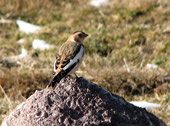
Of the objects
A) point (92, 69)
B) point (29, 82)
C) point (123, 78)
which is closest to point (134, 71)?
point (123, 78)

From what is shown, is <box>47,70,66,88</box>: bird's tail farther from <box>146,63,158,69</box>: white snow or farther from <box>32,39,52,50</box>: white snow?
<box>32,39,52,50</box>: white snow

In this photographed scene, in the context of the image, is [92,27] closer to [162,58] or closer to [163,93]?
[162,58]

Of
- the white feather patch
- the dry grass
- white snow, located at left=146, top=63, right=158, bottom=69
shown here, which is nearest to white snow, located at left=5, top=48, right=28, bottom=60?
the dry grass

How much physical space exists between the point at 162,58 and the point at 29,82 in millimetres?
2792

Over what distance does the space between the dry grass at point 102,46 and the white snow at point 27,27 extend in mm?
161

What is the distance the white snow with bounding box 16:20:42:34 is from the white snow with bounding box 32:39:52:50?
816 millimetres

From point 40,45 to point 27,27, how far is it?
4.77 feet

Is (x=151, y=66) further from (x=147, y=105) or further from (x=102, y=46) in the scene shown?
(x=147, y=105)

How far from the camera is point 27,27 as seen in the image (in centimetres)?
930

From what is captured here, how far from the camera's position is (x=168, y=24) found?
8828 millimetres

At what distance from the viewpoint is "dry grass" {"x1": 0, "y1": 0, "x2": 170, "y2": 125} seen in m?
6.03

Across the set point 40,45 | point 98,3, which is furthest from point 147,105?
point 98,3

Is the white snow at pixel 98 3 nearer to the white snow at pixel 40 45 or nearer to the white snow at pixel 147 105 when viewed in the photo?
the white snow at pixel 40 45

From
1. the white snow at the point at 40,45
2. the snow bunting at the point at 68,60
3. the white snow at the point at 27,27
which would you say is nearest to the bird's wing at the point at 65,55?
the snow bunting at the point at 68,60
